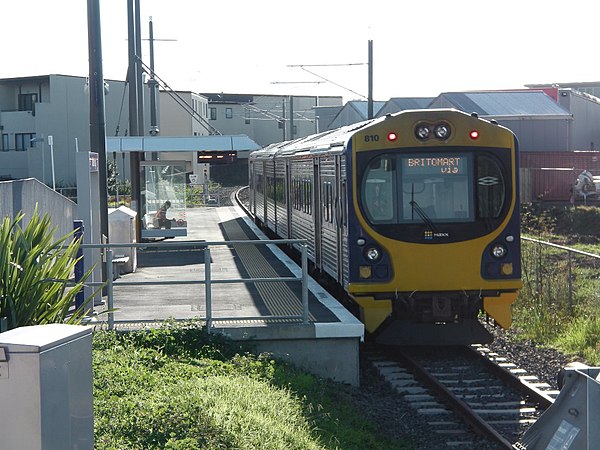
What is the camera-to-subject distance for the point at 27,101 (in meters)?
66.3

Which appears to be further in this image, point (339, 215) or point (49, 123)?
point (49, 123)

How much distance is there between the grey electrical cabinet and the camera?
5367mm

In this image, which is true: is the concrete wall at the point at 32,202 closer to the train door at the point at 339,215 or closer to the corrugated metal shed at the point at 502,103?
the train door at the point at 339,215

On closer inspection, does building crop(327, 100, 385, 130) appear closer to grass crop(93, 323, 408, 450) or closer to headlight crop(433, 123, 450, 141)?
headlight crop(433, 123, 450, 141)

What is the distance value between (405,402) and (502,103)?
139ft

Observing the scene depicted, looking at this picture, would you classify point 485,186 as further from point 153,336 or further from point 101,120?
point 101,120

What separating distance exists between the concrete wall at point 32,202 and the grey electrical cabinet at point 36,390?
4.58m

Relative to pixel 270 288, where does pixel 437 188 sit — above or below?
above

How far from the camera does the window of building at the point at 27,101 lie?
65.6 metres

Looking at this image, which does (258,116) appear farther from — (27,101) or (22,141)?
(22,141)

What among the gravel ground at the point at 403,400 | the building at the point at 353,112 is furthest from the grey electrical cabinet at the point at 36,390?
the building at the point at 353,112

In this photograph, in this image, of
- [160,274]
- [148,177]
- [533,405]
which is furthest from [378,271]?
[148,177]

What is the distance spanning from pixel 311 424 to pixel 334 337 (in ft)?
10.1

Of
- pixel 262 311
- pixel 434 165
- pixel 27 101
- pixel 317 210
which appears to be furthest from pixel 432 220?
pixel 27 101
